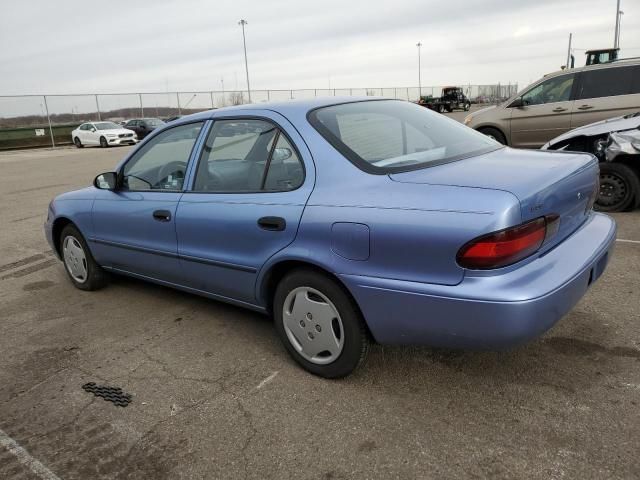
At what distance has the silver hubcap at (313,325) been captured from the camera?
2.85 metres

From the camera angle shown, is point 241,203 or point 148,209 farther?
point 148,209

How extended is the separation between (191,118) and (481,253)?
2367mm

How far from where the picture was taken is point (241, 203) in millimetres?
3191

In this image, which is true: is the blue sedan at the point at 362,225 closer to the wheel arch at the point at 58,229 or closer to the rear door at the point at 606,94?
the wheel arch at the point at 58,229

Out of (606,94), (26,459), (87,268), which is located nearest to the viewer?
(26,459)

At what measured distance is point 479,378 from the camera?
292 cm

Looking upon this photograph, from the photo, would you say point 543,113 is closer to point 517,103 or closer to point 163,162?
point 517,103

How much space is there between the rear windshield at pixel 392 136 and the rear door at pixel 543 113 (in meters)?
6.66

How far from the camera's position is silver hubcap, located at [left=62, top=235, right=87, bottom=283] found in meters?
4.69

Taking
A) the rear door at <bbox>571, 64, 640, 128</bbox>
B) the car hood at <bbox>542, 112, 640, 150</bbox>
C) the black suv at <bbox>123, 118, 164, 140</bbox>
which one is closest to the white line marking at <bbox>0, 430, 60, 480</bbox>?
the car hood at <bbox>542, 112, 640, 150</bbox>

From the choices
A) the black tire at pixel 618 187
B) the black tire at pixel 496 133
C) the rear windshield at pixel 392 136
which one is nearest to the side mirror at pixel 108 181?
the rear windshield at pixel 392 136

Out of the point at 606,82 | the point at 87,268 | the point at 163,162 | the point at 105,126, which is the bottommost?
the point at 87,268

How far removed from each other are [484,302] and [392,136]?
127cm

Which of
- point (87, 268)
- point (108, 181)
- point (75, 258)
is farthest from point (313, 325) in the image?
point (75, 258)
